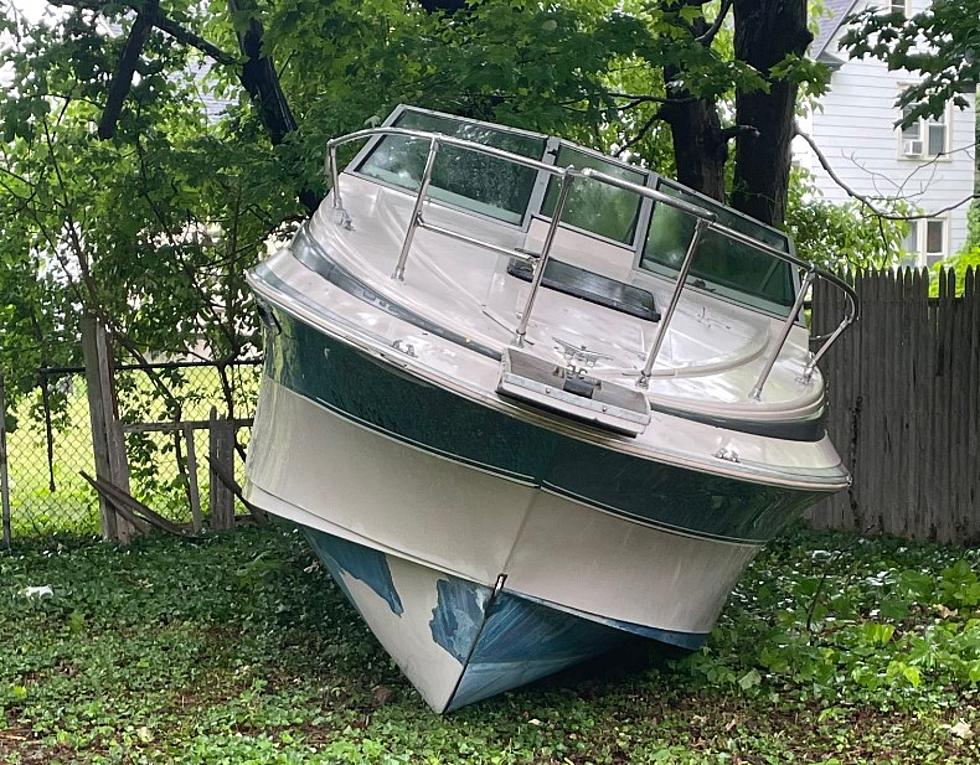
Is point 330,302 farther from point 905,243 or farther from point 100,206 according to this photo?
point 905,243

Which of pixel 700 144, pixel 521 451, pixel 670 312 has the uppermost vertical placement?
pixel 670 312

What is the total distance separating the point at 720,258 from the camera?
6.19 metres

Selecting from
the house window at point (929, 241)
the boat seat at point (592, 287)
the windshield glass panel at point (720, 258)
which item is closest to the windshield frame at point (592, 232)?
the windshield glass panel at point (720, 258)

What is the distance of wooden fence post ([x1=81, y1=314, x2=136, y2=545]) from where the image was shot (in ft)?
27.3

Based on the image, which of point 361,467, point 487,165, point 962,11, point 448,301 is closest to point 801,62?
point 962,11

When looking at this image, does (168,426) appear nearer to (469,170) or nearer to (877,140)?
(469,170)

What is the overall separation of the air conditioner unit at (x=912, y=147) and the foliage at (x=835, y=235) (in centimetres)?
909

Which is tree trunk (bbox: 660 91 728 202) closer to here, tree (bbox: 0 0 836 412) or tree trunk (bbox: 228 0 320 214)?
tree (bbox: 0 0 836 412)

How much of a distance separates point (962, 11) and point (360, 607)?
481 centimetres

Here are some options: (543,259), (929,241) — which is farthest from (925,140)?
(543,259)

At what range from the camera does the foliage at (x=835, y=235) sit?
11.6m

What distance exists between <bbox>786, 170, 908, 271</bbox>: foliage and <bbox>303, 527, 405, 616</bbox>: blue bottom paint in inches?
295

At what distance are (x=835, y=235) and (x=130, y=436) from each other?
7.06 m

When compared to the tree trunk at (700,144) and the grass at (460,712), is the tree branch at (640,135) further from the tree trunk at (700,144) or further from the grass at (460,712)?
the grass at (460,712)
